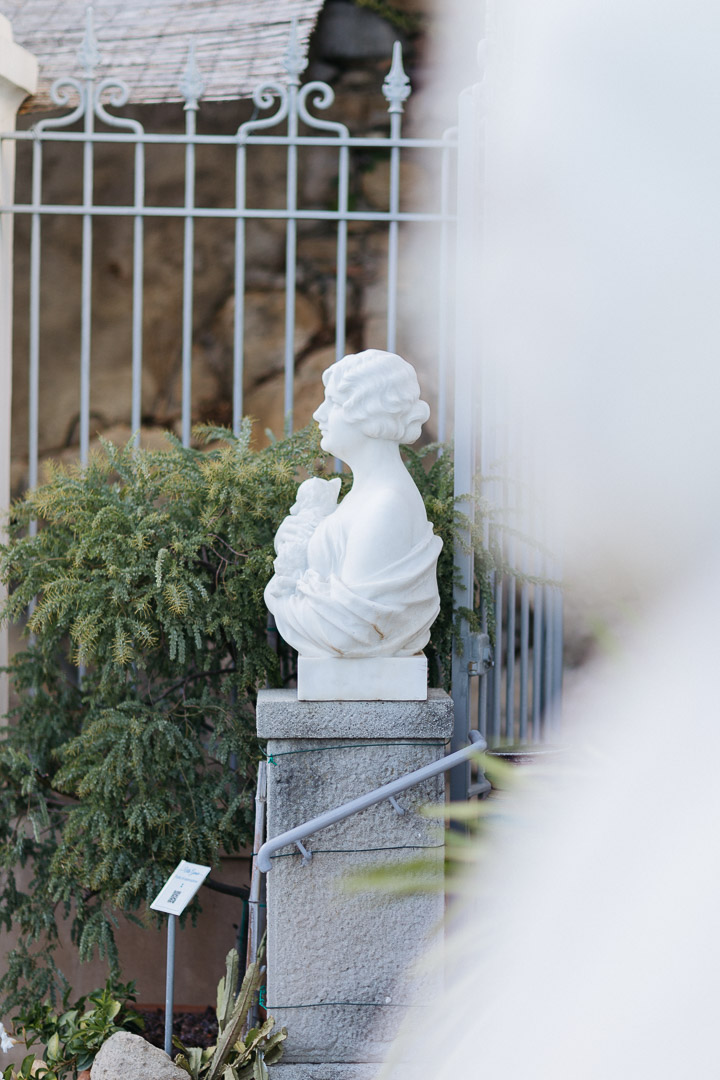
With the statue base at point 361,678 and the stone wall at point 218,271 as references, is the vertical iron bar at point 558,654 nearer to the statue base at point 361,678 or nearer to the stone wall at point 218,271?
the statue base at point 361,678

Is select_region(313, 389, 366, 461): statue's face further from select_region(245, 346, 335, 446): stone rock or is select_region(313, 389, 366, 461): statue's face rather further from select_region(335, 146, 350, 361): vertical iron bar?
select_region(245, 346, 335, 446): stone rock

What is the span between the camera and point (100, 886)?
2943mm

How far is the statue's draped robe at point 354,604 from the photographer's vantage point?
7.64 feet

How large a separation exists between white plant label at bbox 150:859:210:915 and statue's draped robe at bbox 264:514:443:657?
585mm

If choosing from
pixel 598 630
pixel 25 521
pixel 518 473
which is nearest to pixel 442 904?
pixel 518 473

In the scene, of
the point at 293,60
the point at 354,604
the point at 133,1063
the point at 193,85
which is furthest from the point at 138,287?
the point at 133,1063

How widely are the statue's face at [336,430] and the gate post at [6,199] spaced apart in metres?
1.46

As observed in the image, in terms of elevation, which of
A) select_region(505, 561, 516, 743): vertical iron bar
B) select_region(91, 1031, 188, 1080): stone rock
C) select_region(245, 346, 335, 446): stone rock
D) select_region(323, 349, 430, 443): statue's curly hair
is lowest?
select_region(91, 1031, 188, 1080): stone rock

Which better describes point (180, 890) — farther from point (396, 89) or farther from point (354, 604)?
point (396, 89)

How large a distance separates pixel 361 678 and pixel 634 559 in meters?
2.06

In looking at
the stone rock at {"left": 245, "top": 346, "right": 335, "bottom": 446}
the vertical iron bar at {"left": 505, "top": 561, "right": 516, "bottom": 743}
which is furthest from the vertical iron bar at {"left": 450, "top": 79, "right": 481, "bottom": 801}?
the stone rock at {"left": 245, "top": 346, "right": 335, "bottom": 446}

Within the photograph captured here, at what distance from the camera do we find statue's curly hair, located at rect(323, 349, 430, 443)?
2.40m

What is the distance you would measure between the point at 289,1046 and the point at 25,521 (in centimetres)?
176

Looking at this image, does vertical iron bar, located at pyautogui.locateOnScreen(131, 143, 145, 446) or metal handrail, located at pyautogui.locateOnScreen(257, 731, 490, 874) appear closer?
metal handrail, located at pyautogui.locateOnScreen(257, 731, 490, 874)
